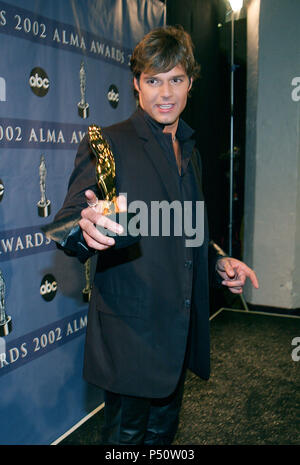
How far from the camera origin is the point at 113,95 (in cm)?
227

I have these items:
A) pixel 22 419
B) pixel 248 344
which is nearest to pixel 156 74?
pixel 22 419

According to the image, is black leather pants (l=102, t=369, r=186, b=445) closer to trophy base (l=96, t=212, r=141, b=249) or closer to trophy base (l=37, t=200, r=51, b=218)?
trophy base (l=96, t=212, r=141, b=249)

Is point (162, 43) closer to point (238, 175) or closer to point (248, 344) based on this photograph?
point (248, 344)

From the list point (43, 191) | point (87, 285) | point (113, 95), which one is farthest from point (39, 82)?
point (87, 285)

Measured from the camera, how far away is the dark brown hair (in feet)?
4.40

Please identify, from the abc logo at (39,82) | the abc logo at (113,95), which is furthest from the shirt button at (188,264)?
the abc logo at (113,95)

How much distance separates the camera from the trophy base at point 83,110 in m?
2.01

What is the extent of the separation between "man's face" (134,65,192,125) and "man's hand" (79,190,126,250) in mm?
603

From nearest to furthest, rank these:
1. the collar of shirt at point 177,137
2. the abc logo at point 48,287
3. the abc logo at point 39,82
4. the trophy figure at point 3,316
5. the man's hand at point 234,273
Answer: the collar of shirt at point 177,137, the man's hand at point 234,273, the trophy figure at point 3,316, the abc logo at point 39,82, the abc logo at point 48,287

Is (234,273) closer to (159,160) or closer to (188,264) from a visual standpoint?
(188,264)

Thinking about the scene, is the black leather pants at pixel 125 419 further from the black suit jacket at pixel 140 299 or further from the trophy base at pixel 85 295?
the trophy base at pixel 85 295

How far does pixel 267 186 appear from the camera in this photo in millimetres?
3832

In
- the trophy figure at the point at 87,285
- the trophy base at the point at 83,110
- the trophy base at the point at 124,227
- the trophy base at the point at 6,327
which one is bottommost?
the trophy base at the point at 6,327

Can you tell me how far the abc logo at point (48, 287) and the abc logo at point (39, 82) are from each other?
33.3 inches
